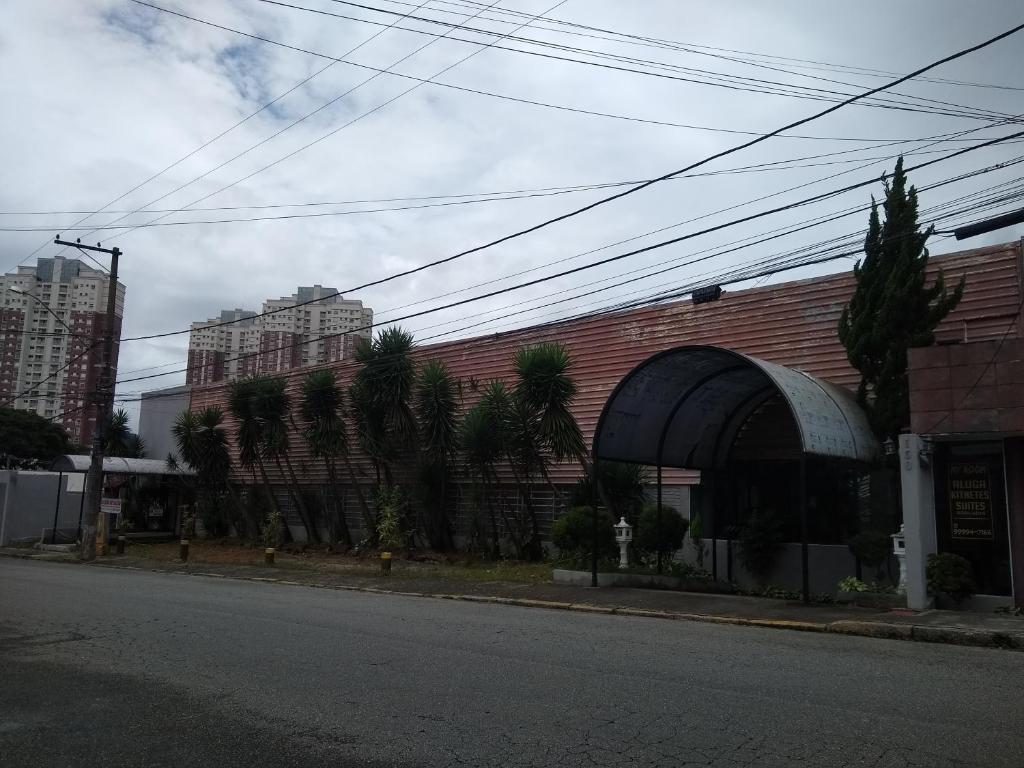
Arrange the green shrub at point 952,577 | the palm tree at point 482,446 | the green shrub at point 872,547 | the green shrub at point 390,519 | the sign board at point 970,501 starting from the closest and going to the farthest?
1. the green shrub at point 952,577
2. the sign board at point 970,501
3. the green shrub at point 872,547
4. the palm tree at point 482,446
5. the green shrub at point 390,519

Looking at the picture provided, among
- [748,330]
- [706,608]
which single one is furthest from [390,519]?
[706,608]

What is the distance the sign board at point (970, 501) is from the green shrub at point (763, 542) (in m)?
4.05

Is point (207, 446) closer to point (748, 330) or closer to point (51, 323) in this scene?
point (51, 323)

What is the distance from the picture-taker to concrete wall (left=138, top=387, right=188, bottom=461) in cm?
4031

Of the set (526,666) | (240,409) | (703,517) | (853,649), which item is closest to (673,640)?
(853,649)

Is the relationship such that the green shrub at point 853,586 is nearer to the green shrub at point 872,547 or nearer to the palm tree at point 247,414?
the green shrub at point 872,547

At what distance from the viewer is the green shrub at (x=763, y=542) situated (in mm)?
17219

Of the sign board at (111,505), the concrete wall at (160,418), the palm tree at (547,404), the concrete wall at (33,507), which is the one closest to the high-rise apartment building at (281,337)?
the concrete wall at (160,418)

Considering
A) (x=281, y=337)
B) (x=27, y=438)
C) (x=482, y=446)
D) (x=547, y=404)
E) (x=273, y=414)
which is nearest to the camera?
(x=547, y=404)

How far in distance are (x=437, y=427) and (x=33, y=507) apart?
2223 cm

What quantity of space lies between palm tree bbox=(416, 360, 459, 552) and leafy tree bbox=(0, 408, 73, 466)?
3903cm

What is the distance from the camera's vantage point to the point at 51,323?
43000mm

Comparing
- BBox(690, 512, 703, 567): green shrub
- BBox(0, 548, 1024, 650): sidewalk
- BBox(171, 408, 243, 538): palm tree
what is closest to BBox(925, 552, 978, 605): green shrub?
BBox(0, 548, 1024, 650): sidewalk

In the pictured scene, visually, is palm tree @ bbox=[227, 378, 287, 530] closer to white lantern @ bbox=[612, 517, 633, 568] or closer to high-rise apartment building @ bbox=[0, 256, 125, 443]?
high-rise apartment building @ bbox=[0, 256, 125, 443]
